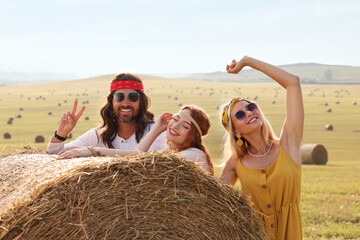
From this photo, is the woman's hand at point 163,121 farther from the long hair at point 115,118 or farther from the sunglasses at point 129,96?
the sunglasses at point 129,96

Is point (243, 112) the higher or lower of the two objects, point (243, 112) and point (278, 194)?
the higher

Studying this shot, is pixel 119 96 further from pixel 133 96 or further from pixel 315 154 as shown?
pixel 315 154

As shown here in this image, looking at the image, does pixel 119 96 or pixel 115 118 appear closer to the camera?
pixel 119 96

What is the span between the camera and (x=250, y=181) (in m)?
4.94

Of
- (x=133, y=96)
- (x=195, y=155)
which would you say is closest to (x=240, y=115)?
(x=195, y=155)

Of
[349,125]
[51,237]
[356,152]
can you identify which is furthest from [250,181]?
[349,125]

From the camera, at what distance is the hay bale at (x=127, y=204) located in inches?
155

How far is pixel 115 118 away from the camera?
6848 millimetres

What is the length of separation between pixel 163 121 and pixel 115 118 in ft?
4.00

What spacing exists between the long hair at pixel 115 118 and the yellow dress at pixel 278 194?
2.15 m

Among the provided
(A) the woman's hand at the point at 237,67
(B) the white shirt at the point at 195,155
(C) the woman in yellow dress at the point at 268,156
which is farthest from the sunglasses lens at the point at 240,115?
(B) the white shirt at the point at 195,155

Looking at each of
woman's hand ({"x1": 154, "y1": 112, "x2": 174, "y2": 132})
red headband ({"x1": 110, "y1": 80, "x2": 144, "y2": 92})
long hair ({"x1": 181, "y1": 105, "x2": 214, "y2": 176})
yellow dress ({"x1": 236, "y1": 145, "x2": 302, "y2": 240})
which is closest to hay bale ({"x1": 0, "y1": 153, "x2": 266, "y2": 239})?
yellow dress ({"x1": 236, "y1": 145, "x2": 302, "y2": 240})

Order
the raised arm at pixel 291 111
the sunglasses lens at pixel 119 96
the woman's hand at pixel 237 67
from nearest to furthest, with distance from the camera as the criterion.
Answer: the raised arm at pixel 291 111 → the woman's hand at pixel 237 67 → the sunglasses lens at pixel 119 96

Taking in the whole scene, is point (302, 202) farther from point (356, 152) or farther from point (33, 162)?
point (356, 152)
